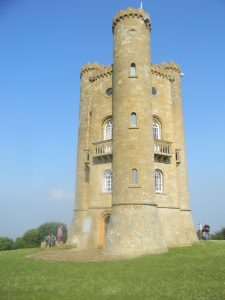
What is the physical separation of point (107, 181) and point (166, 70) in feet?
45.0

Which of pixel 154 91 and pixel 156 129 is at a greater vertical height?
pixel 154 91

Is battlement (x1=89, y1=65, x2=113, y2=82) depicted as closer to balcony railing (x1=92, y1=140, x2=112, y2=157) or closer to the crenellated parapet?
A: the crenellated parapet

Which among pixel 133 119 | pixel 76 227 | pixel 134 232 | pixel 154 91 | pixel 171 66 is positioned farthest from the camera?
pixel 171 66

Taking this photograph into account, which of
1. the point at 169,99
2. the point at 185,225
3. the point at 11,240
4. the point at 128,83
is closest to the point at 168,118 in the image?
the point at 169,99

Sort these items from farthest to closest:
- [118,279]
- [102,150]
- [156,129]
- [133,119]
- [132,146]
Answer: [156,129] < [102,150] < [133,119] < [132,146] < [118,279]

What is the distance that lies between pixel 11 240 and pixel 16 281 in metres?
38.6

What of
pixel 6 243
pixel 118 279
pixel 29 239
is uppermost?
pixel 29 239

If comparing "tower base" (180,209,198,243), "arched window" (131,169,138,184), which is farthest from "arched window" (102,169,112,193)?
"tower base" (180,209,198,243)

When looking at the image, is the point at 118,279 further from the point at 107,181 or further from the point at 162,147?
the point at 162,147

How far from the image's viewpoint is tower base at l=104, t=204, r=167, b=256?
1917cm

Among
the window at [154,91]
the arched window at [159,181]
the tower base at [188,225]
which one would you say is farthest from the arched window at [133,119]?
the tower base at [188,225]

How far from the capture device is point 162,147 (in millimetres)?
25188

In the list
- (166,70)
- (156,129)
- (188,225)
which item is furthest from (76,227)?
(166,70)

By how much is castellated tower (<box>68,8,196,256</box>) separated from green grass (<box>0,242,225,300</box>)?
443cm
